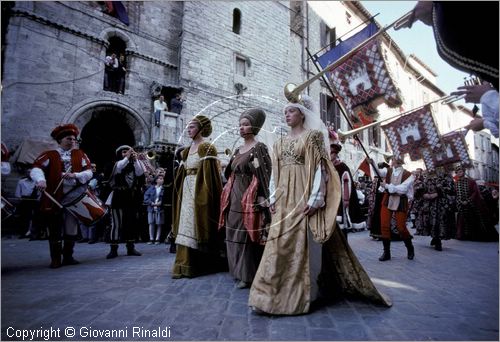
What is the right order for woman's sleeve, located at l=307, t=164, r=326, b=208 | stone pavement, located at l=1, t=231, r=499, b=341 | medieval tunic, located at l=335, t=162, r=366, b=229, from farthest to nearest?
medieval tunic, located at l=335, t=162, r=366, b=229, woman's sleeve, located at l=307, t=164, r=326, b=208, stone pavement, located at l=1, t=231, r=499, b=341

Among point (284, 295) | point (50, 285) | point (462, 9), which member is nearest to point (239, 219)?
point (284, 295)

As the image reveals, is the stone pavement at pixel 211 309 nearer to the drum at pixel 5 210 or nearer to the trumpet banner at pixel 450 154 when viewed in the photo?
the drum at pixel 5 210

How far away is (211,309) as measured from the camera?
233 centimetres

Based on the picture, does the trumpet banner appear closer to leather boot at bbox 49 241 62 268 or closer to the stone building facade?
the stone building facade

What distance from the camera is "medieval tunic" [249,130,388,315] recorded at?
7.30 feet

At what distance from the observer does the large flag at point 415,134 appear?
6.01m

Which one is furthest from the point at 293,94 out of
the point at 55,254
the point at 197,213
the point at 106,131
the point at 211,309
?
the point at 106,131

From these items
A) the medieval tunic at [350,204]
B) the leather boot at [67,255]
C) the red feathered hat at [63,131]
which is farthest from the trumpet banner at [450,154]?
the leather boot at [67,255]

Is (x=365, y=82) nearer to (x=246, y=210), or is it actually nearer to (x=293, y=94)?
(x=293, y=94)

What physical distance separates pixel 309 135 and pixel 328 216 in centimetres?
75

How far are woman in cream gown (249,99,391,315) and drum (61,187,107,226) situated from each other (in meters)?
3.16

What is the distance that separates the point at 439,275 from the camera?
3.65 meters

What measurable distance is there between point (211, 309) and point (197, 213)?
1434 mm

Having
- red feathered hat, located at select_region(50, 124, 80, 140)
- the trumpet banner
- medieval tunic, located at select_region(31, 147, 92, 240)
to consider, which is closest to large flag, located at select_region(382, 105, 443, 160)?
the trumpet banner
